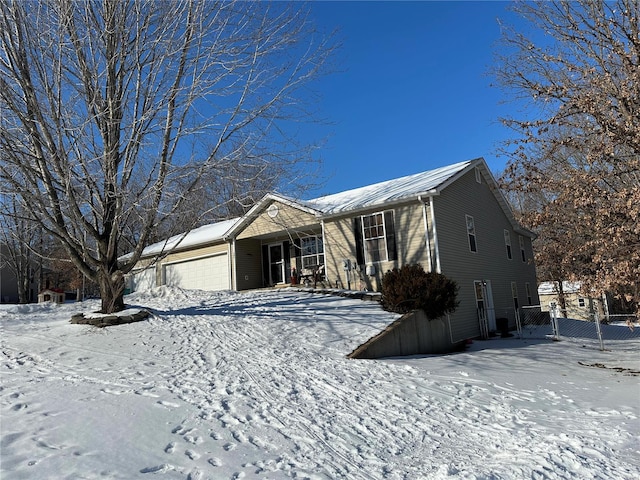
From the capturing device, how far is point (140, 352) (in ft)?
26.1

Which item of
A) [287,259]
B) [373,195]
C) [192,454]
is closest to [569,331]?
[373,195]

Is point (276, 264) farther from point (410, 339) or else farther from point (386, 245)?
point (410, 339)

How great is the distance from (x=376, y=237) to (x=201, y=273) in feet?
32.5

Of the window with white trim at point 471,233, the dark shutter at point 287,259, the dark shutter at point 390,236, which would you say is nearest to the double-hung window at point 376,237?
the dark shutter at point 390,236

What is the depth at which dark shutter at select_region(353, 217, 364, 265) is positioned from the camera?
16.2 m

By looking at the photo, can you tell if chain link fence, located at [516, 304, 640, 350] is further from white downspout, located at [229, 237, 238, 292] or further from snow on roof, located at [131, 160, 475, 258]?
white downspout, located at [229, 237, 238, 292]

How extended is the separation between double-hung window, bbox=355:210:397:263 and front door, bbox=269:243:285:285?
17.7 feet

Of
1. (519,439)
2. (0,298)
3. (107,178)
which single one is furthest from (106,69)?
(0,298)

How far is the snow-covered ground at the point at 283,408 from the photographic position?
4.27 metres

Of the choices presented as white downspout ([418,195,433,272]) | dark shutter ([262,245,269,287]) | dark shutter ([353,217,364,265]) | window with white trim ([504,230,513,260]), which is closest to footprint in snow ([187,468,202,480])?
white downspout ([418,195,433,272])

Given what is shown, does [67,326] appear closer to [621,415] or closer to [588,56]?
[621,415]

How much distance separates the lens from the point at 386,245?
51.4 ft

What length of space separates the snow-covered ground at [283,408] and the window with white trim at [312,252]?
7738mm

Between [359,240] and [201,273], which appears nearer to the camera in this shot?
[359,240]
